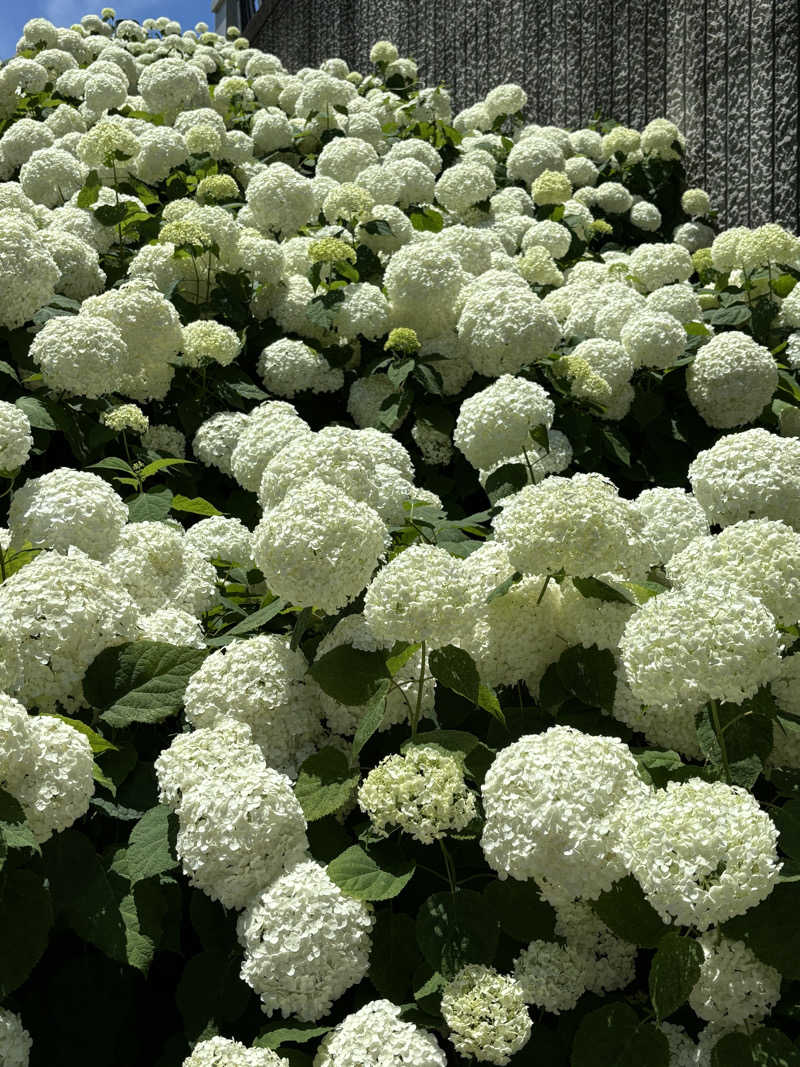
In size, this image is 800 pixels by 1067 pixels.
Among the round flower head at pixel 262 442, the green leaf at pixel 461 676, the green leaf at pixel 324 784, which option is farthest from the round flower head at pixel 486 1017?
the round flower head at pixel 262 442

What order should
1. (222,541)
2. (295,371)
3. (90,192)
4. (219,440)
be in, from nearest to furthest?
1. (222,541)
2. (219,440)
3. (295,371)
4. (90,192)

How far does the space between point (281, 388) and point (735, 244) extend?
2334 mm

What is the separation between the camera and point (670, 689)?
74.8 inches

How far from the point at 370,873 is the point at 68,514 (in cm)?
125

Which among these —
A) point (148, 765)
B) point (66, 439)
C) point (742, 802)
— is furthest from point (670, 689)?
point (66, 439)

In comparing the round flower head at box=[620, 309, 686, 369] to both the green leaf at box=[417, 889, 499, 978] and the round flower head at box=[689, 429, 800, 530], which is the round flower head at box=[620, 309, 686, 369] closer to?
the round flower head at box=[689, 429, 800, 530]

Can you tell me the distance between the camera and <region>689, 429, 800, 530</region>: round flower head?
261 cm

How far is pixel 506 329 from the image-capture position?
3855 millimetres

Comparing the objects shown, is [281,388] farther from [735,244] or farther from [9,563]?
[735,244]

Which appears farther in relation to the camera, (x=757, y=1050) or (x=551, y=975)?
(x=551, y=975)

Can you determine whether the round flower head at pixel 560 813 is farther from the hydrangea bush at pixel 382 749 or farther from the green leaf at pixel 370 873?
the green leaf at pixel 370 873

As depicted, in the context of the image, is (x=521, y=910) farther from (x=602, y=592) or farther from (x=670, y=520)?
(x=670, y=520)

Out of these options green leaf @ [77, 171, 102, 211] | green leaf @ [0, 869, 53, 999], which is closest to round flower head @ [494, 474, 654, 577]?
green leaf @ [0, 869, 53, 999]

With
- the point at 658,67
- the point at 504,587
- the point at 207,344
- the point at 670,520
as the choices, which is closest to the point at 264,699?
the point at 504,587
